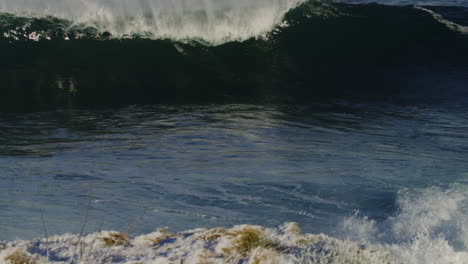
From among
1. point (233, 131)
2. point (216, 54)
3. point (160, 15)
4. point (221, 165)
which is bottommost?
point (221, 165)

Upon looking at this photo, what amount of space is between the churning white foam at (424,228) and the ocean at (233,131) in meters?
0.02

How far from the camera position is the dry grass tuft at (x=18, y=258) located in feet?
8.96

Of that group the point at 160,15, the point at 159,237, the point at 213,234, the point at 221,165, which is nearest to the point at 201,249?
the point at 213,234

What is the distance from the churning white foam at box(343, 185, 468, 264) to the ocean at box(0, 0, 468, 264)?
16mm

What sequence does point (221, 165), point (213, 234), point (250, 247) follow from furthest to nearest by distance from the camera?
point (221, 165), point (213, 234), point (250, 247)

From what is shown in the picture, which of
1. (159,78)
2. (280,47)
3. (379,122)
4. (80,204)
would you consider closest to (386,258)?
(80,204)

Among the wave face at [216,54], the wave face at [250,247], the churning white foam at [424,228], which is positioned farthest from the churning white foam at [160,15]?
the wave face at [250,247]

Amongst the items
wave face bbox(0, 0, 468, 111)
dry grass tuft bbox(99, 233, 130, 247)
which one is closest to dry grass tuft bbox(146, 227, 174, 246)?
dry grass tuft bbox(99, 233, 130, 247)

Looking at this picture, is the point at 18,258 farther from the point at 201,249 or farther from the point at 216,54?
the point at 216,54

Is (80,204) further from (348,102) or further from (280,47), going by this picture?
(280,47)

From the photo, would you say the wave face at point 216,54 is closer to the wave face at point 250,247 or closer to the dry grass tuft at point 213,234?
the wave face at point 250,247

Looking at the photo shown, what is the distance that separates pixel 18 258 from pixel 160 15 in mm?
8453

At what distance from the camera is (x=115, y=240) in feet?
9.96

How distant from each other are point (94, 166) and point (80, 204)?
971 millimetres
